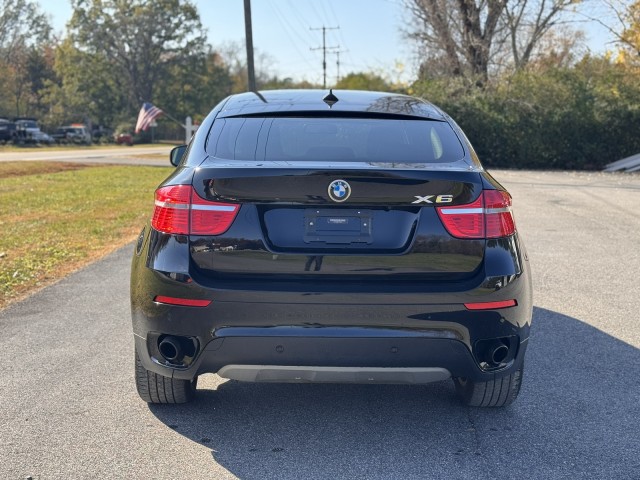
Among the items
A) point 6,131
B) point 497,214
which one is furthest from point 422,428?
point 6,131

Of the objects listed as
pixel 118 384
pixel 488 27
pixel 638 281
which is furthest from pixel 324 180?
pixel 488 27

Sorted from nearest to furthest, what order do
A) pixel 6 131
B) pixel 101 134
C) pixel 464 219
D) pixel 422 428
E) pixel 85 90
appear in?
pixel 464 219 → pixel 422 428 → pixel 6 131 → pixel 101 134 → pixel 85 90

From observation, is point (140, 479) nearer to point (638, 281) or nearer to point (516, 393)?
point (516, 393)

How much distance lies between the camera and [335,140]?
3973 mm

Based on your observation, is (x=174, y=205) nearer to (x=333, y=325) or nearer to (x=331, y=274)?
(x=331, y=274)

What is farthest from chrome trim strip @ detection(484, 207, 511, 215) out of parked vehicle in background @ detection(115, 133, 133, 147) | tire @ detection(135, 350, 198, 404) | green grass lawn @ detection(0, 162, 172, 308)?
parked vehicle in background @ detection(115, 133, 133, 147)

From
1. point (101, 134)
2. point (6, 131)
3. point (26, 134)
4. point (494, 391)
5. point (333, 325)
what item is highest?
point (333, 325)

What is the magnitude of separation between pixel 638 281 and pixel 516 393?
14.1 feet

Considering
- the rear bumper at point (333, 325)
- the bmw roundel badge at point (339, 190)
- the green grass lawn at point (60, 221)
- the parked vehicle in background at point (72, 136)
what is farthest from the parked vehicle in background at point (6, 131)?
the bmw roundel badge at point (339, 190)

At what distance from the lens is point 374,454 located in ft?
11.5

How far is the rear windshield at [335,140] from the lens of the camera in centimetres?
369

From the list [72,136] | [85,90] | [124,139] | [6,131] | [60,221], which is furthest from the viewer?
[85,90]

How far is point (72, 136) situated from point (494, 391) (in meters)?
60.7

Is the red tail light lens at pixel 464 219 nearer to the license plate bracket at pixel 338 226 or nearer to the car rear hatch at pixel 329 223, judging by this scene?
the car rear hatch at pixel 329 223
